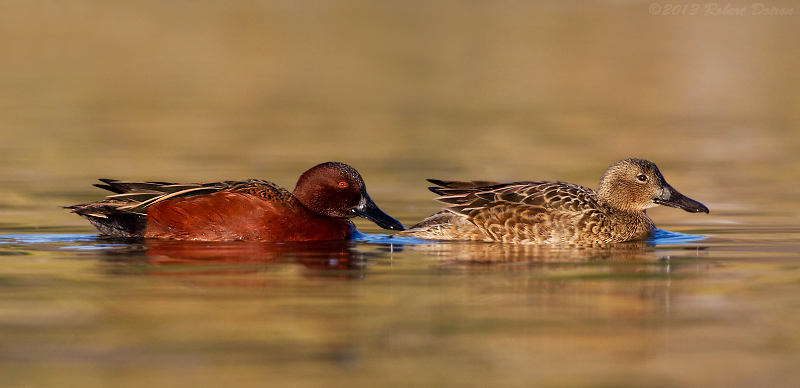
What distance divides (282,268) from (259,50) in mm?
46640

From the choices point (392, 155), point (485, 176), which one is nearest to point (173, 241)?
point (485, 176)

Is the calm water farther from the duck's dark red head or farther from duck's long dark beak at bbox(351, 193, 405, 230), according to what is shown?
the duck's dark red head

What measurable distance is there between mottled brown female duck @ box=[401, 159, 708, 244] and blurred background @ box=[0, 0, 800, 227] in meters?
1.25

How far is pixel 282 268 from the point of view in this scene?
31.3 feet

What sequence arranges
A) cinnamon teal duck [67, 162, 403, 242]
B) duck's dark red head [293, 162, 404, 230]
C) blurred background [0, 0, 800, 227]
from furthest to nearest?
1. blurred background [0, 0, 800, 227]
2. duck's dark red head [293, 162, 404, 230]
3. cinnamon teal duck [67, 162, 403, 242]

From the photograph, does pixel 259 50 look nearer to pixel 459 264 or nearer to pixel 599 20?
pixel 599 20

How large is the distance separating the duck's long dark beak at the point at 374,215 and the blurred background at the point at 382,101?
135 centimetres

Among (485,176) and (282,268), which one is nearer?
(282,268)

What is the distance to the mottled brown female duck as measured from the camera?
11438 mm

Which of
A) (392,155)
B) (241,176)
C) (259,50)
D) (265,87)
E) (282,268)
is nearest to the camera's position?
(282,268)

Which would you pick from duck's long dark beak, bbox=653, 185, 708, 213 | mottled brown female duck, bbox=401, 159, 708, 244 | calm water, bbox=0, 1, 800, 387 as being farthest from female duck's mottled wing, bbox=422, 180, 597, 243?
duck's long dark beak, bbox=653, 185, 708, 213

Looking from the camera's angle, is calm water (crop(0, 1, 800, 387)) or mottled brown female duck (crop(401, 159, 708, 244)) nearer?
calm water (crop(0, 1, 800, 387))

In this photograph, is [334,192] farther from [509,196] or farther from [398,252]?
[509,196]

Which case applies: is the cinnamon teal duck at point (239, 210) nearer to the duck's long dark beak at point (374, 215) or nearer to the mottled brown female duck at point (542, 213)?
the duck's long dark beak at point (374, 215)
